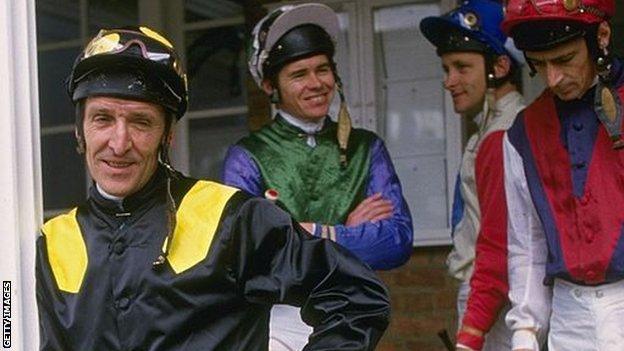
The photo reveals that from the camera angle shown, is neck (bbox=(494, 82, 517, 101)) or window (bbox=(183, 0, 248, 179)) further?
window (bbox=(183, 0, 248, 179))

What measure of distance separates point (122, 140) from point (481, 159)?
1.63 m

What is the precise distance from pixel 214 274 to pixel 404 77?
3339 mm

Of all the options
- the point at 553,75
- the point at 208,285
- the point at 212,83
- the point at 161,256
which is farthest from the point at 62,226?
the point at 212,83

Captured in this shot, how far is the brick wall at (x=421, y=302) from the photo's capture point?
5652 millimetres

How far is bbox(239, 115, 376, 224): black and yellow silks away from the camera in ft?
12.0

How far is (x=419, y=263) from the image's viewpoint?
18.7 feet

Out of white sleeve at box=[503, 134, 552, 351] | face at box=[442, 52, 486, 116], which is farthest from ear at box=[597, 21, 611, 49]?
face at box=[442, 52, 486, 116]

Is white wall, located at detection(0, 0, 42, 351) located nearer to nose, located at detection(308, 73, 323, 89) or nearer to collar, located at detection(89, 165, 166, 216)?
collar, located at detection(89, 165, 166, 216)

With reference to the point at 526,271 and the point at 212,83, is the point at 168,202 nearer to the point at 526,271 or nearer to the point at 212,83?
the point at 526,271

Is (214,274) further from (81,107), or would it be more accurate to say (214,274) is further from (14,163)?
(14,163)

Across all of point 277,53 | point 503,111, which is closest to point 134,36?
point 277,53

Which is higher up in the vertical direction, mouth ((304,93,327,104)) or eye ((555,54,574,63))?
eye ((555,54,574,63))

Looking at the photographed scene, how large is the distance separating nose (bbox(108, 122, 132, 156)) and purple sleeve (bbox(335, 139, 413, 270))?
99 centimetres

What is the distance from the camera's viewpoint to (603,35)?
3.39 m
